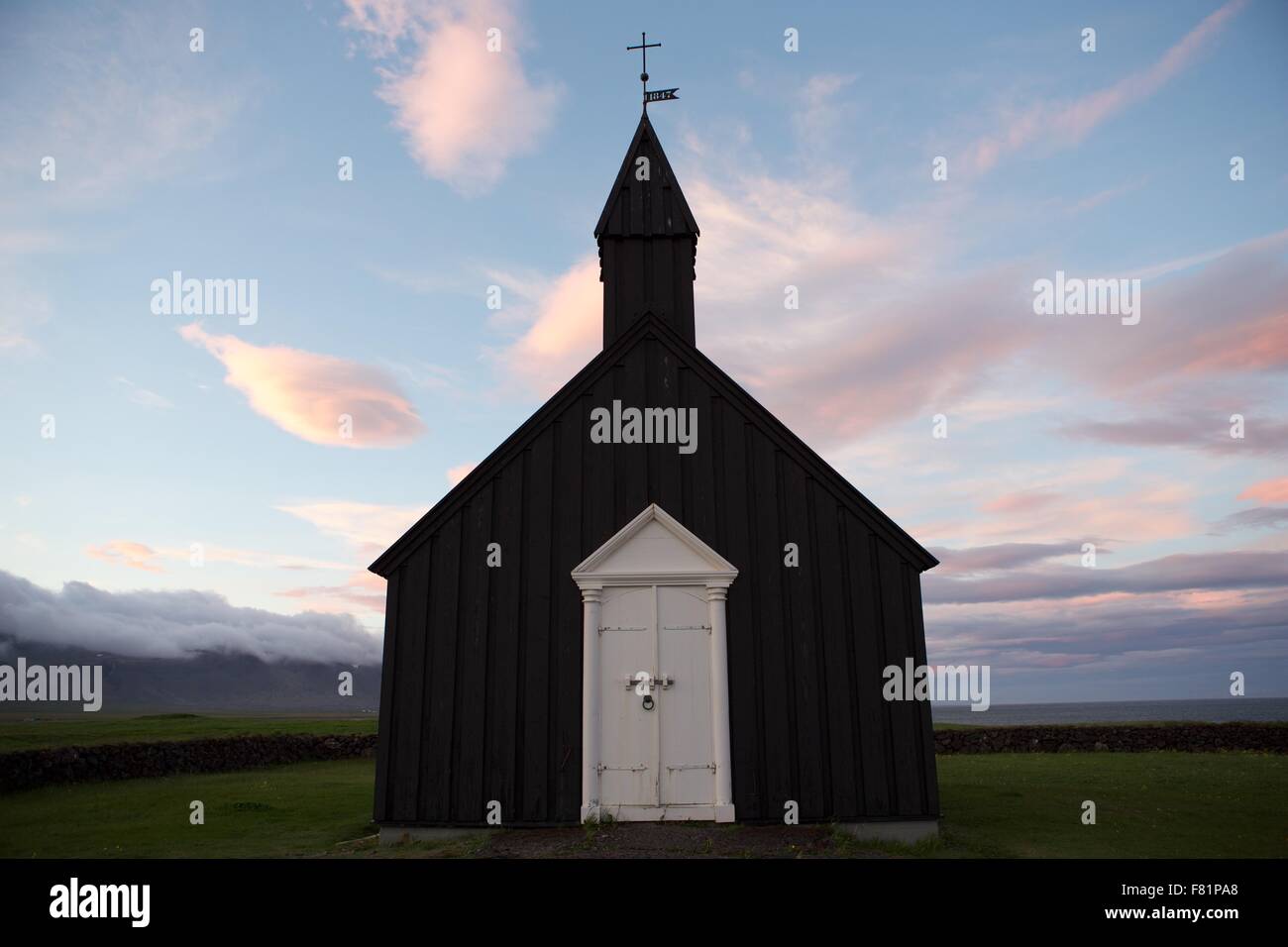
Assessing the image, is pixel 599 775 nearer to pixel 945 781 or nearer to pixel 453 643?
pixel 453 643

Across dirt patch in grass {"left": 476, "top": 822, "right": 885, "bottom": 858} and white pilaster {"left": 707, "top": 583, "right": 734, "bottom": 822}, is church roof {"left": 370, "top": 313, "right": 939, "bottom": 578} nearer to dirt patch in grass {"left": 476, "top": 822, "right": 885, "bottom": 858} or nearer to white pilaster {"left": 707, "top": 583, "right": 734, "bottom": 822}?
white pilaster {"left": 707, "top": 583, "right": 734, "bottom": 822}

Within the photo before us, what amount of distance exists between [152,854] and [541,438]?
26.9ft

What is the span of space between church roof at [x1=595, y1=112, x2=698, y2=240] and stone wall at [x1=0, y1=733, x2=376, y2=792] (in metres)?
19.1

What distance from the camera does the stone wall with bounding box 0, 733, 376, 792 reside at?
19.4 metres

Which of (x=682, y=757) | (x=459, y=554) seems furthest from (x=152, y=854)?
(x=682, y=757)

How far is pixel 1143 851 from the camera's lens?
10.5 metres

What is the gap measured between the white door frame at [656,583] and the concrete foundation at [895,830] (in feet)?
5.80

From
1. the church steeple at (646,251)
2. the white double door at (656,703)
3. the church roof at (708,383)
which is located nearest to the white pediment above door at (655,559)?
the white double door at (656,703)

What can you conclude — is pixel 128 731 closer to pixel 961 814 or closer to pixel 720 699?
pixel 720 699

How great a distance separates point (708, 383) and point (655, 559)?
2.97m

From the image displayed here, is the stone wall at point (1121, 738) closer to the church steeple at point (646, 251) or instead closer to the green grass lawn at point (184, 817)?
the green grass lawn at point (184, 817)

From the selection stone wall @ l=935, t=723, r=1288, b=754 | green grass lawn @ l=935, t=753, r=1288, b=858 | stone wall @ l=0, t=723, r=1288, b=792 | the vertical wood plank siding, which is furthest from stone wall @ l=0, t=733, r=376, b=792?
stone wall @ l=935, t=723, r=1288, b=754
